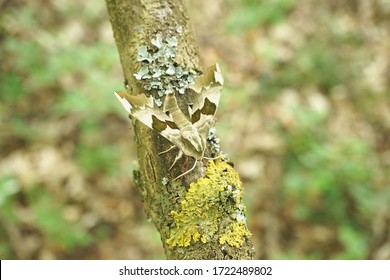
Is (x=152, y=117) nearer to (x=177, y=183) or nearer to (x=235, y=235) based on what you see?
(x=177, y=183)

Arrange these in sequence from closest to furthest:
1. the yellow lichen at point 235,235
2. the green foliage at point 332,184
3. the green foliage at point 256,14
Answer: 1. the yellow lichen at point 235,235
2. the green foliage at point 332,184
3. the green foliage at point 256,14

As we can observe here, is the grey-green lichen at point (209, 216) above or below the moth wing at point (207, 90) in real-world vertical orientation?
below

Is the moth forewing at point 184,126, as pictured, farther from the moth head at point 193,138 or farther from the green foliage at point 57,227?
the green foliage at point 57,227

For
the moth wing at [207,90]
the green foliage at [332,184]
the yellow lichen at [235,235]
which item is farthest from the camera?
the green foliage at [332,184]

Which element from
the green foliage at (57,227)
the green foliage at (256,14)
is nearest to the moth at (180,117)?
the green foliage at (57,227)

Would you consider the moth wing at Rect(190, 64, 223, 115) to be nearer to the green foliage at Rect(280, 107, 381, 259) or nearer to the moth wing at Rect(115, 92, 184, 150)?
the moth wing at Rect(115, 92, 184, 150)

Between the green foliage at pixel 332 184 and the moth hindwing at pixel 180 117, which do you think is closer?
the moth hindwing at pixel 180 117

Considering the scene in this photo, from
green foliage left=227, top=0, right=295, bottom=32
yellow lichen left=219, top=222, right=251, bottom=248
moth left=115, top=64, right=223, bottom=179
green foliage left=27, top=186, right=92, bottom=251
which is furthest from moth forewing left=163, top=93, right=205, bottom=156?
green foliage left=227, top=0, right=295, bottom=32
